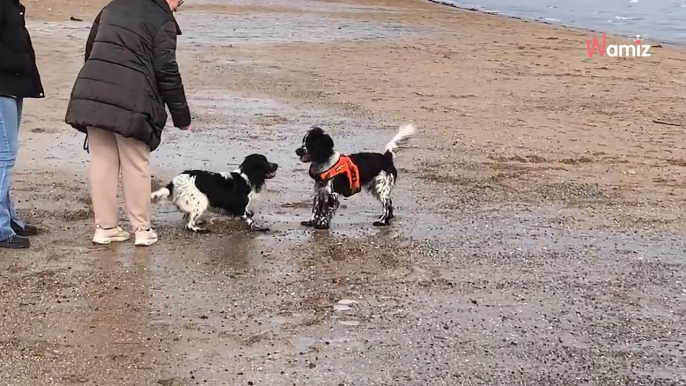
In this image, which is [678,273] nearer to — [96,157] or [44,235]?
[96,157]

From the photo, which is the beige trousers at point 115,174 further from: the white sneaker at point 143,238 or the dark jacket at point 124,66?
the dark jacket at point 124,66

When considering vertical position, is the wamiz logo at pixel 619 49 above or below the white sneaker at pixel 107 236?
below

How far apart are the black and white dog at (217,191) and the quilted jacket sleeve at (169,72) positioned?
2.33 ft

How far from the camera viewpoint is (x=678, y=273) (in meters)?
6.26

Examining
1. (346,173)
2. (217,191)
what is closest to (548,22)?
(346,173)

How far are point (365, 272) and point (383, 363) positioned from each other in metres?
1.41

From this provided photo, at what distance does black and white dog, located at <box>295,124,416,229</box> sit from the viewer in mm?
7074

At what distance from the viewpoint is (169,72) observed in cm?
604

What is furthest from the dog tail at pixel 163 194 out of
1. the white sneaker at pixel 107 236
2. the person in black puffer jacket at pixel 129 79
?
the person in black puffer jacket at pixel 129 79

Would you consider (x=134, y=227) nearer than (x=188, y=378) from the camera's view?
No

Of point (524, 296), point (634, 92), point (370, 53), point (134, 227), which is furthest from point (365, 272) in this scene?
point (370, 53)

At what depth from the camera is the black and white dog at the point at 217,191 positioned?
6.75 metres

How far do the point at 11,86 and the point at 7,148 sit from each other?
1.46 feet

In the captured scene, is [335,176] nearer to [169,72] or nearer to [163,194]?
[163,194]
